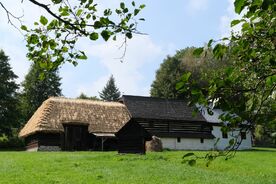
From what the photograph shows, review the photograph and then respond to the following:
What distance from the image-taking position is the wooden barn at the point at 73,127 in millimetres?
40406

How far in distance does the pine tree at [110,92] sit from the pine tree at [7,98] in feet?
147

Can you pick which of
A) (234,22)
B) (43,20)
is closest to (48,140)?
(43,20)

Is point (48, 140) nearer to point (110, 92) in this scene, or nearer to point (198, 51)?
point (198, 51)

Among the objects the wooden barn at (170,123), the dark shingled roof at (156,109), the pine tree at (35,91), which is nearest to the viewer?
the wooden barn at (170,123)

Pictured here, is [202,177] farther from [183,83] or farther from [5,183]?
[183,83]

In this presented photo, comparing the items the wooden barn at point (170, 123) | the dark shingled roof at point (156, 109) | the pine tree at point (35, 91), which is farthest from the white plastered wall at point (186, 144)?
the pine tree at point (35, 91)

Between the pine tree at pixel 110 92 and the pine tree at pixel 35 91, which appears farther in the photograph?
the pine tree at pixel 110 92

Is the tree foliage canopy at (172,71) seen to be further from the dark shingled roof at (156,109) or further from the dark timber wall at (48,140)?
the dark timber wall at (48,140)

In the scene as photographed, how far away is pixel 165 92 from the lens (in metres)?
68.2

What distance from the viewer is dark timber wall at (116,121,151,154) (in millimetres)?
32031

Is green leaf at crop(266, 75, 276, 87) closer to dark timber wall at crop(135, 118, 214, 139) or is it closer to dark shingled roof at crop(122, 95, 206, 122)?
dark timber wall at crop(135, 118, 214, 139)

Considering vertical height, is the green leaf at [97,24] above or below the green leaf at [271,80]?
above

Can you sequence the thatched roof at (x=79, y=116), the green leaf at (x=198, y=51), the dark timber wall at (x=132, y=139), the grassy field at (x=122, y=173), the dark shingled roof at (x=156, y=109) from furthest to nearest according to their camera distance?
the dark shingled roof at (x=156, y=109) → the thatched roof at (x=79, y=116) → the dark timber wall at (x=132, y=139) → the grassy field at (x=122, y=173) → the green leaf at (x=198, y=51)

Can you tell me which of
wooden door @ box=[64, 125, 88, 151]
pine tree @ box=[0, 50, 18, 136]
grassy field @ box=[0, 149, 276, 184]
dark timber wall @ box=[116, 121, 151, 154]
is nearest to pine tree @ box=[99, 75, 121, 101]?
pine tree @ box=[0, 50, 18, 136]
